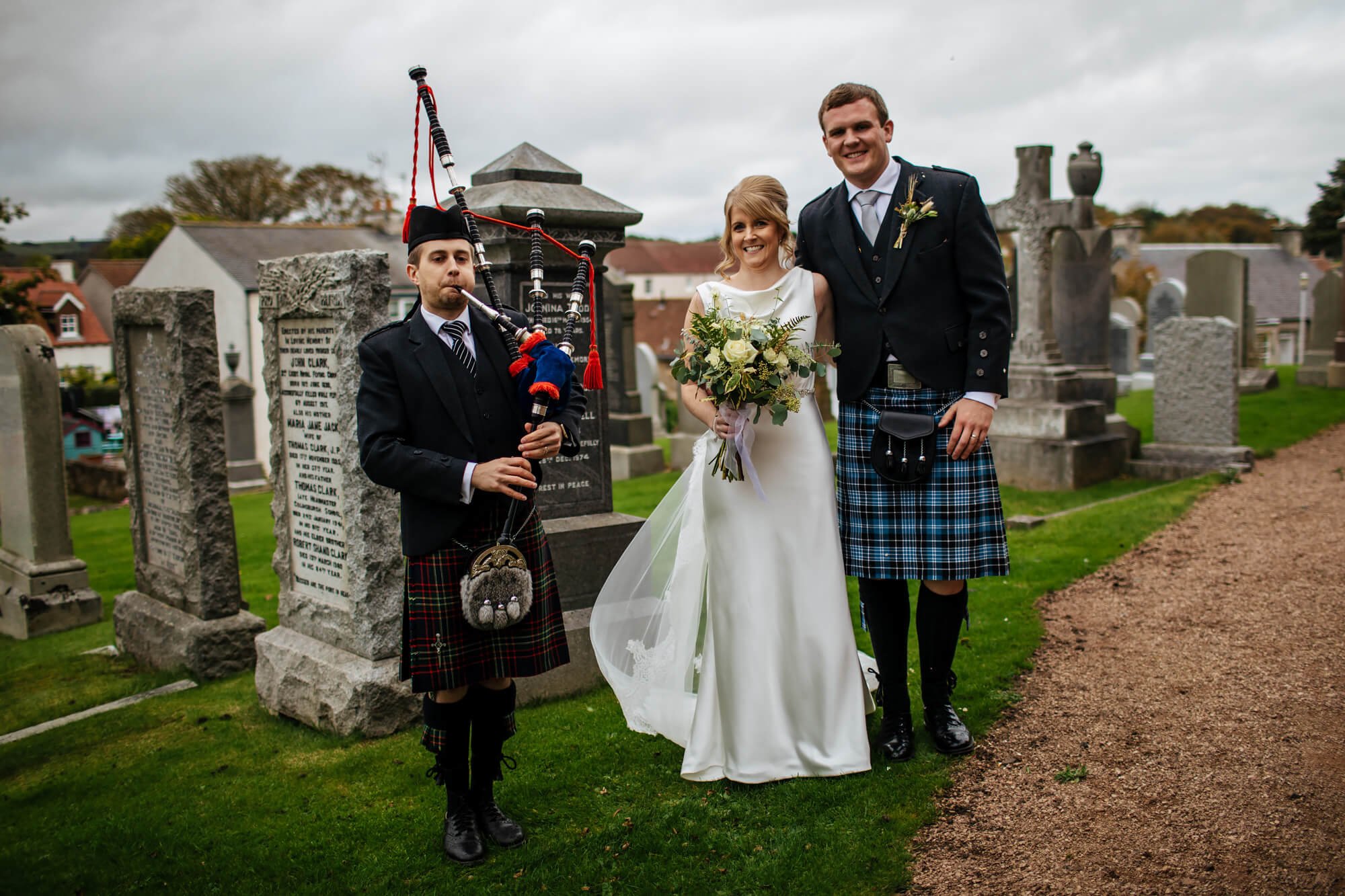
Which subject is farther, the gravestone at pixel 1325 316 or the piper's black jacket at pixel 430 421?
the gravestone at pixel 1325 316

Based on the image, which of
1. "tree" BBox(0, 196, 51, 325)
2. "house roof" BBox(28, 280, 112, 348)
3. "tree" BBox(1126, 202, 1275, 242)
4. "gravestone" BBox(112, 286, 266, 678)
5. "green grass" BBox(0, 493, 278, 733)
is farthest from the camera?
"tree" BBox(1126, 202, 1275, 242)

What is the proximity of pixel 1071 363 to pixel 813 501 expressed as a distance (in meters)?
8.83

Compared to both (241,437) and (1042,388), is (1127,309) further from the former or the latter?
(241,437)

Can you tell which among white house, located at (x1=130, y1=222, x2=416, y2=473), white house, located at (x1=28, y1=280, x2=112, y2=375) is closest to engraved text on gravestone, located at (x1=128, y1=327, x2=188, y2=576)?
white house, located at (x1=130, y1=222, x2=416, y2=473)

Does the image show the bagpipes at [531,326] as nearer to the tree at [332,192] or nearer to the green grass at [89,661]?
the green grass at [89,661]

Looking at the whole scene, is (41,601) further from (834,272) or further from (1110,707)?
(1110,707)

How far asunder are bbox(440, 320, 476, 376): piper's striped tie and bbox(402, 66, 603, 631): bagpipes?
0.10 m

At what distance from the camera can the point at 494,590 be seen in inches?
131

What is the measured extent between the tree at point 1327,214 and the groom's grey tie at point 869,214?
3533 cm

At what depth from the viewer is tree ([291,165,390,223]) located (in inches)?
1610

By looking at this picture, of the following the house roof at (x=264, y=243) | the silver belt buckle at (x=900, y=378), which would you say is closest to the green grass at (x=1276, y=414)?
the silver belt buckle at (x=900, y=378)

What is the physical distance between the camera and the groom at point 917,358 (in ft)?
12.3

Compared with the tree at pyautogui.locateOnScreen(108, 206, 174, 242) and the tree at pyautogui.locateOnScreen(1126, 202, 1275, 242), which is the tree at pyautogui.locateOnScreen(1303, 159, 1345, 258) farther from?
the tree at pyautogui.locateOnScreen(108, 206, 174, 242)

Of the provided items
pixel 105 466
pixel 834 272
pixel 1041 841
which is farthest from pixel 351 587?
pixel 105 466
